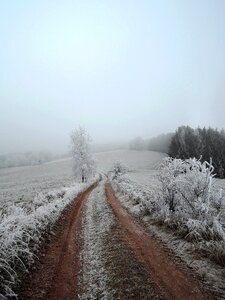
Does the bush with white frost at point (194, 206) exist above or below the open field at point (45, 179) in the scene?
above

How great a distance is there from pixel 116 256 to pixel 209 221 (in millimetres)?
4192

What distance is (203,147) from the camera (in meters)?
71.9

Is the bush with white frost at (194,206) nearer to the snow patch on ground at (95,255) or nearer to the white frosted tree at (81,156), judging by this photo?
the snow patch on ground at (95,255)

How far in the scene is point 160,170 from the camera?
15.1 meters

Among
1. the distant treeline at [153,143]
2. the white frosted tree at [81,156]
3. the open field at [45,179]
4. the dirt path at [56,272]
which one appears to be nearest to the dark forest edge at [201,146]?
the open field at [45,179]

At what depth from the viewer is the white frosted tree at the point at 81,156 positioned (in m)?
49.7

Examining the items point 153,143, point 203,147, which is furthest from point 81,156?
point 153,143

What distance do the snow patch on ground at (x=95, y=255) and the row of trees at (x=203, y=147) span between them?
55482 mm

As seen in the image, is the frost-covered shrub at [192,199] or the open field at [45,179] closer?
the frost-covered shrub at [192,199]

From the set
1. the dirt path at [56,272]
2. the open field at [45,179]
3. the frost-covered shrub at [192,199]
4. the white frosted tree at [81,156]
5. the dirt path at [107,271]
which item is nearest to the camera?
the dirt path at [107,271]

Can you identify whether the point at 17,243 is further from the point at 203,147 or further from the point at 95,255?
the point at 203,147

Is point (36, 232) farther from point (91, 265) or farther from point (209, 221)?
point (209, 221)

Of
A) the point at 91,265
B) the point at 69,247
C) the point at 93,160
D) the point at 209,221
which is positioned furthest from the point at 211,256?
the point at 93,160

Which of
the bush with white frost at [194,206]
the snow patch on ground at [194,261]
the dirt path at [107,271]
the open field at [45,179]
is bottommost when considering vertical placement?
the open field at [45,179]
